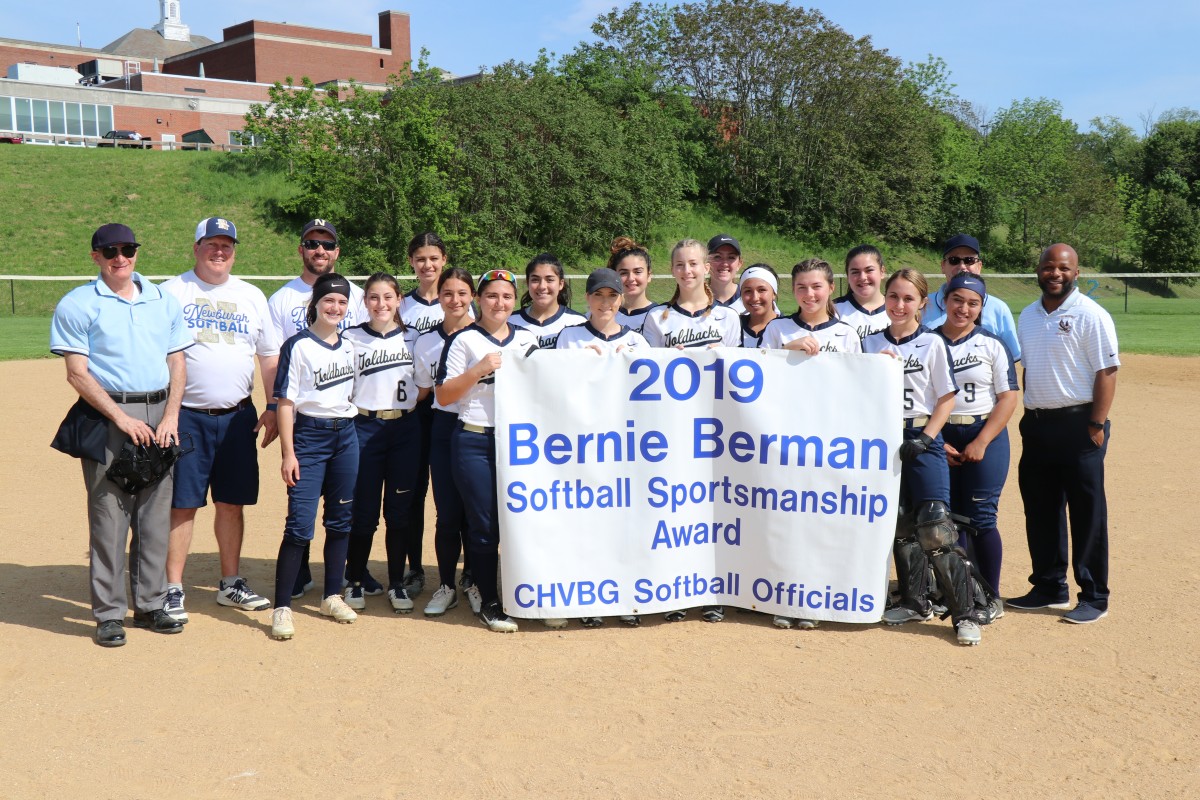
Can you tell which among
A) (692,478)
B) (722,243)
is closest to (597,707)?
(692,478)

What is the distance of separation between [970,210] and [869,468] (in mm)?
54271

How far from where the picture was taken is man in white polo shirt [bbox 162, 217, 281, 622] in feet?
19.3

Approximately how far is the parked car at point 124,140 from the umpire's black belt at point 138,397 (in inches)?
2127

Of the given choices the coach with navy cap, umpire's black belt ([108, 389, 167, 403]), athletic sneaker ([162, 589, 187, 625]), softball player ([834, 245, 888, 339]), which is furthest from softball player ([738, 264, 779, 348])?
athletic sneaker ([162, 589, 187, 625])

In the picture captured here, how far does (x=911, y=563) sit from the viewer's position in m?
5.72

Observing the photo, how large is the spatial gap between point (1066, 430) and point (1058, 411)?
118 mm

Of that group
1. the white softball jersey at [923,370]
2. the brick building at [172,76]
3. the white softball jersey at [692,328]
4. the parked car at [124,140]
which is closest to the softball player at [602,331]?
the white softball jersey at [692,328]

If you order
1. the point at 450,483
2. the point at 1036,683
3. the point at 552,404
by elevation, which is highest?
the point at 552,404

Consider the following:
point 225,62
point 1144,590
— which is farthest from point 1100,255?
point 225,62

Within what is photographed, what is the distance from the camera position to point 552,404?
18.6 feet

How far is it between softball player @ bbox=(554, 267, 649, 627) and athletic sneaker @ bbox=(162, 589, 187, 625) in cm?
230

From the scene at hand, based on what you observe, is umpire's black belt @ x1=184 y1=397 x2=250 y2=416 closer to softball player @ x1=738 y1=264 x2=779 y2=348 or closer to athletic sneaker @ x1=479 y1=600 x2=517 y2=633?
athletic sneaker @ x1=479 y1=600 x2=517 y2=633

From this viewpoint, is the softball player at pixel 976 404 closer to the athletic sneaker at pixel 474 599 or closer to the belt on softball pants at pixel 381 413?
the athletic sneaker at pixel 474 599

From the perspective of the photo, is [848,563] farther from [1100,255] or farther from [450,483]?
[1100,255]
